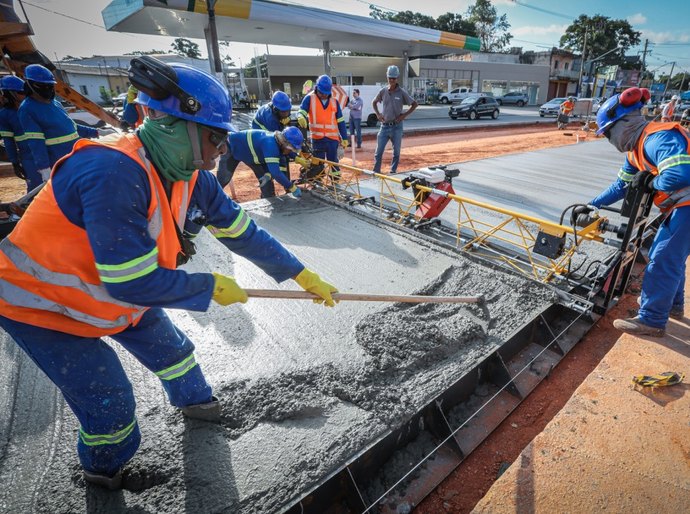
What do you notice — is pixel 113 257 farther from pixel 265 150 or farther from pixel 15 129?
pixel 15 129

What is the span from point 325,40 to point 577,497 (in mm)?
20532

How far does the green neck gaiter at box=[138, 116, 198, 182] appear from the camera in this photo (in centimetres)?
141

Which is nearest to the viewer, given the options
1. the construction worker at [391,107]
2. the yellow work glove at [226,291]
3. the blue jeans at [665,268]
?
the yellow work glove at [226,291]

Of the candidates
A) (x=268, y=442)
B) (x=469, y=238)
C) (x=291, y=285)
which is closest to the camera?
(x=268, y=442)

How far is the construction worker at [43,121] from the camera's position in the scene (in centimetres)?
389

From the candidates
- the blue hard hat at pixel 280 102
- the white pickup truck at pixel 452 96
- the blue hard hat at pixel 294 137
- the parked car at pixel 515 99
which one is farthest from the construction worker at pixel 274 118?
the parked car at pixel 515 99

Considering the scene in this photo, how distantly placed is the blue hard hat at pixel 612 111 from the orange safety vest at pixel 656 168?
0.18 metres

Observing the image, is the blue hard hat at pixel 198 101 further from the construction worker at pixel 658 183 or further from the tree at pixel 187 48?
the tree at pixel 187 48

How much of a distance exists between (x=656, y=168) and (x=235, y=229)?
295 cm

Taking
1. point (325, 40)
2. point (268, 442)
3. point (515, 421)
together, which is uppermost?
point (325, 40)

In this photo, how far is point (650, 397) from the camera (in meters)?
2.29

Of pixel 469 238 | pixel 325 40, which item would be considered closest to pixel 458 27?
pixel 325 40

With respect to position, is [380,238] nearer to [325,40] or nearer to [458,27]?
[325,40]

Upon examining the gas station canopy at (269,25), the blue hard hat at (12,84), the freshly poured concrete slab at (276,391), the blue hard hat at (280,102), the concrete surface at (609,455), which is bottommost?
the concrete surface at (609,455)
